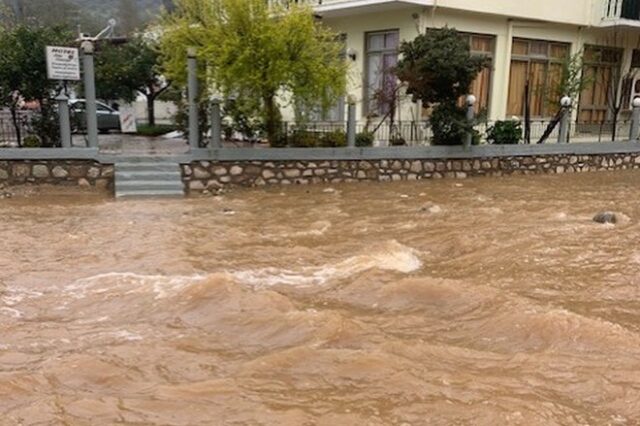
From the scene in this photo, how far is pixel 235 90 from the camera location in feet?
37.8

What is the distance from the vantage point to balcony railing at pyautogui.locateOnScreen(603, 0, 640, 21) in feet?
54.4

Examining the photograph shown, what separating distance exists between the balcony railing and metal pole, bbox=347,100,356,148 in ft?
29.1

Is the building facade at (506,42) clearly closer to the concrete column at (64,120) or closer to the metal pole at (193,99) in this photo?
the metal pole at (193,99)

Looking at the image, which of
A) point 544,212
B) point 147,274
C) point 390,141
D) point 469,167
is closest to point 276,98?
point 390,141

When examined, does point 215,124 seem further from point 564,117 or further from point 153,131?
point 564,117

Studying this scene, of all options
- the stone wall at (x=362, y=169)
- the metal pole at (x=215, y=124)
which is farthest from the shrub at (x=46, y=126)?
the metal pole at (x=215, y=124)

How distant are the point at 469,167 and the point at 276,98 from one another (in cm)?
455

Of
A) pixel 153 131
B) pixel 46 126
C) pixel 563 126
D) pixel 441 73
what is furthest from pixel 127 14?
pixel 563 126

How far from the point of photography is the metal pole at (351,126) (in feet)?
Result: 40.4

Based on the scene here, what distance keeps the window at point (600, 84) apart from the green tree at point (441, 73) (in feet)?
21.4

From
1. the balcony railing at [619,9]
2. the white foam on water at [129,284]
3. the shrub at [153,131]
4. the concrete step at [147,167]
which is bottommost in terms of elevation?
the white foam on water at [129,284]

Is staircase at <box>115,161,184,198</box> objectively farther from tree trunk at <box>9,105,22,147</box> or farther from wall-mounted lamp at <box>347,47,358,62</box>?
wall-mounted lamp at <box>347,47,358,62</box>

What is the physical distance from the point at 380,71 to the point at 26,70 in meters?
7.90

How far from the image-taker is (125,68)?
1883 cm
